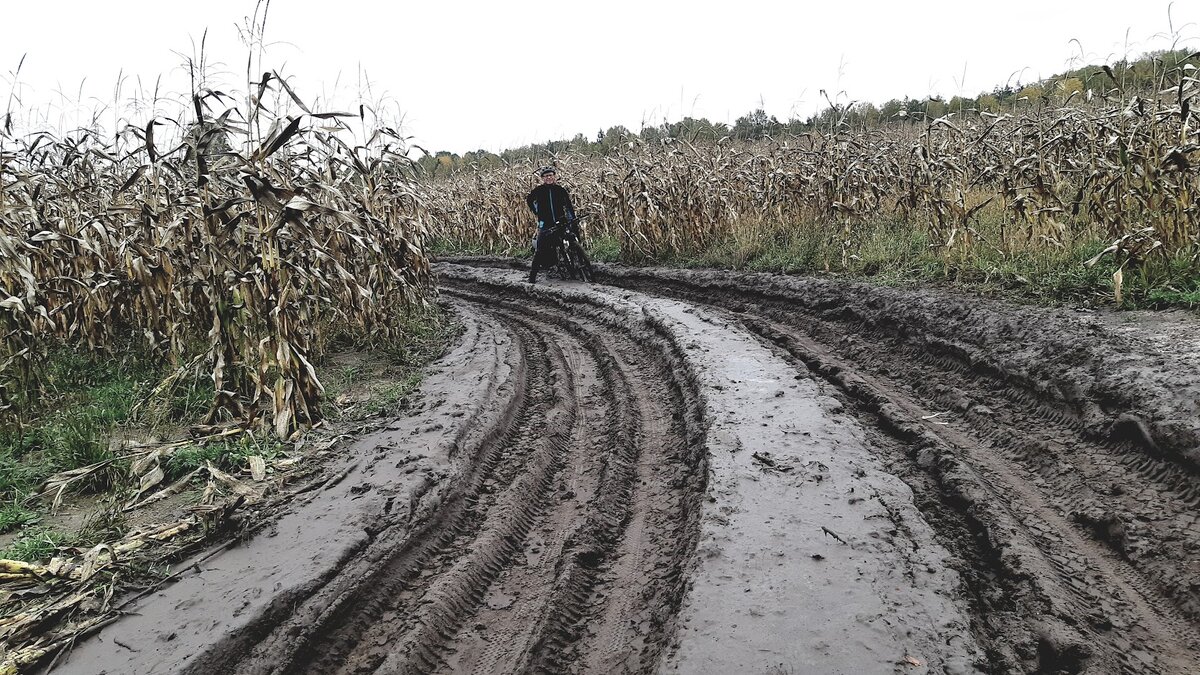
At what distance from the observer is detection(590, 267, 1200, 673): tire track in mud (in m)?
2.03

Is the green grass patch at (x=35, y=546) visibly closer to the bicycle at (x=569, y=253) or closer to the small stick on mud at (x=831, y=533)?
the small stick on mud at (x=831, y=533)

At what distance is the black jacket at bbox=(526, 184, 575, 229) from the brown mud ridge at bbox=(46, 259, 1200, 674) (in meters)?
6.54

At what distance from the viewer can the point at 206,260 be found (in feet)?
14.9

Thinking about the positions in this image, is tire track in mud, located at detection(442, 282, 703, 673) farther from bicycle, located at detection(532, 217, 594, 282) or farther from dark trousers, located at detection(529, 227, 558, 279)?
dark trousers, located at detection(529, 227, 558, 279)

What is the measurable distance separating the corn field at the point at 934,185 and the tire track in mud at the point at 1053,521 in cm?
197

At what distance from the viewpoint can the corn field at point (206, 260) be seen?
436 centimetres

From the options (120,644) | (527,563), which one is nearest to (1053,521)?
(527,563)

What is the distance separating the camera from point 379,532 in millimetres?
2926

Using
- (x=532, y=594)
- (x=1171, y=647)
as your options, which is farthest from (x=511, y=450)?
(x=1171, y=647)

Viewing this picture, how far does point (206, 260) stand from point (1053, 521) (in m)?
5.32

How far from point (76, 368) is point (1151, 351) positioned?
8.14 m

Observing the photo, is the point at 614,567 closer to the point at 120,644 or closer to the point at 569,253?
the point at 120,644

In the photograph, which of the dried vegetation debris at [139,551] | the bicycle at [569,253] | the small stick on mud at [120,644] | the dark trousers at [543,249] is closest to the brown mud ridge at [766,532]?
the small stick on mud at [120,644]

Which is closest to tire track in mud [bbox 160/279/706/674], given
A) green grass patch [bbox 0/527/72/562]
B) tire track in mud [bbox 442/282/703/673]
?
tire track in mud [bbox 442/282/703/673]
